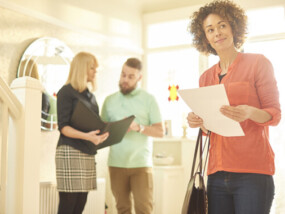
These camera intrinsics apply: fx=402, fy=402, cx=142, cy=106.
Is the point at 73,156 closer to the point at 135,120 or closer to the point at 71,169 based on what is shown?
the point at 71,169

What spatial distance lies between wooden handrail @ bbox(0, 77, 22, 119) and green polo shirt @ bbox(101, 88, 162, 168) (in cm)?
122

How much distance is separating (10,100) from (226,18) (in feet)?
3.72

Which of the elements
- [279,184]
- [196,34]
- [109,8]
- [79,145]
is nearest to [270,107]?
[196,34]

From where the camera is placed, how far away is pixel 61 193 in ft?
8.84

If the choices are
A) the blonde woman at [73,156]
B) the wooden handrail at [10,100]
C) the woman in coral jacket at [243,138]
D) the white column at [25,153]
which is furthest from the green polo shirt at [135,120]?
the woman in coral jacket at [243,138]

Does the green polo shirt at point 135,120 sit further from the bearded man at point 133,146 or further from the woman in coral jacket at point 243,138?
the woman in coral jacket at point 243,138

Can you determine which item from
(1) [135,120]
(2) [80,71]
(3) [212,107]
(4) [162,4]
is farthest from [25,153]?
(4) [162,4]

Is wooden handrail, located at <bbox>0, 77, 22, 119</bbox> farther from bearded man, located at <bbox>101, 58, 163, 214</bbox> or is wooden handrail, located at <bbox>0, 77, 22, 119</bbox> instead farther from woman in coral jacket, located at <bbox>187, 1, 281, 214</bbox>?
bearded man, located at <bbox>101, 58, 163, 214</bbox>

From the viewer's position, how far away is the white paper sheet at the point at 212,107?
151 cm

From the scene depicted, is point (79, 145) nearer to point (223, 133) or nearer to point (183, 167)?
point (223, 133)

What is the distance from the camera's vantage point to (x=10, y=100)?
204cm

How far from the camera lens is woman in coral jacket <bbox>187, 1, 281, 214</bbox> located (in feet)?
4.92

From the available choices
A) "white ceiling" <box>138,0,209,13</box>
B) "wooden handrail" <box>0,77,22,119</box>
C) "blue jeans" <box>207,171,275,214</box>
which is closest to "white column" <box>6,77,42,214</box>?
"wooden handrail" <box>0,77,22,119</box>

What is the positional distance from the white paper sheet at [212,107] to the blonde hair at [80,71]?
1.29 meters
